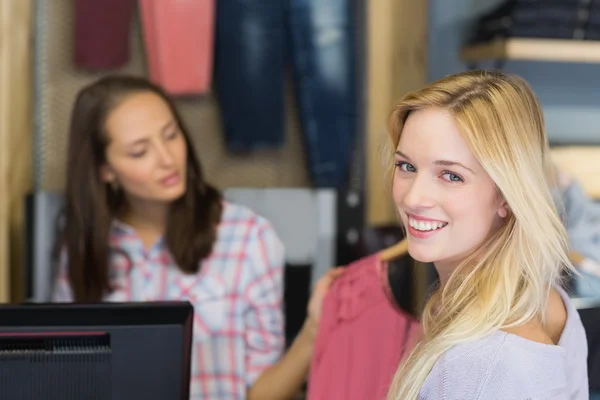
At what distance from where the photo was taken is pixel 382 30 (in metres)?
2.68

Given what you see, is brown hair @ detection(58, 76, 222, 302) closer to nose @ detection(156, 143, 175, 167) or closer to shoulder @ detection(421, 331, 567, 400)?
nose @ detection(156, 143, 175, 167)

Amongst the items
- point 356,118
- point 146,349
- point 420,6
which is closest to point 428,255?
point 146,349

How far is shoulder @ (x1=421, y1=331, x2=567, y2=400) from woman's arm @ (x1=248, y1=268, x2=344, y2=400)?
1.93 ft

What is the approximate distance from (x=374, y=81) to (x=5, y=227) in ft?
4.39

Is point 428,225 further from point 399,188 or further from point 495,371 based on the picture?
point 495,371

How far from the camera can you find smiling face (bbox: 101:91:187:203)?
1.88m

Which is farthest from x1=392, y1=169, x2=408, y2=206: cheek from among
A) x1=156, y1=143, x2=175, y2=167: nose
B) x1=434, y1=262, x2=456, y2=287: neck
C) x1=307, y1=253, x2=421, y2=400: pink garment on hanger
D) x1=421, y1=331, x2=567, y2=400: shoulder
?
x1=156, y1=143, x2=175, y2=167: nose

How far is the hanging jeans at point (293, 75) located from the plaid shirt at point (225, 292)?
21.4 inches

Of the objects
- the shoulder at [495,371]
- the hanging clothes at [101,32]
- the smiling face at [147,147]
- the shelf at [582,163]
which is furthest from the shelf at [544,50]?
the shoulder at [495,371]

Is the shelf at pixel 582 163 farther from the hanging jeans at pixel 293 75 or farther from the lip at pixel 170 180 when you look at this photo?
the lip at pixel 170 180

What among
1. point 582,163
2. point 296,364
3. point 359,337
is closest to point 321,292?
point 359,337

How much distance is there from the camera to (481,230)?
1067 mm

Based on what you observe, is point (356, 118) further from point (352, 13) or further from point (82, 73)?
point (82, 73)

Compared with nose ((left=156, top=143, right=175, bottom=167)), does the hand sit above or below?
below
